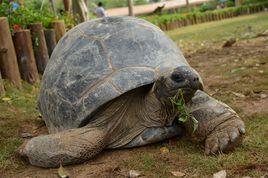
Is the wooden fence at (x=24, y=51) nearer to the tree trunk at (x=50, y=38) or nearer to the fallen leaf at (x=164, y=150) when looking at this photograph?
the tree trunk at (x=50, y=38)

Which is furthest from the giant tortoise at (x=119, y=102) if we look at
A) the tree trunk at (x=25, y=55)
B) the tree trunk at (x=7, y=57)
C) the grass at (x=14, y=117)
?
the tree trunk at (x=25, y=55)

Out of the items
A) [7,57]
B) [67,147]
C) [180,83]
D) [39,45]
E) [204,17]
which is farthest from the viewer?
[204,17]

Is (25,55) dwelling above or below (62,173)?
above

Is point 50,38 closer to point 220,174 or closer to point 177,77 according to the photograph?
point 177,77

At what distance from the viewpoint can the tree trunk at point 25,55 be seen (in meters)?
5.06

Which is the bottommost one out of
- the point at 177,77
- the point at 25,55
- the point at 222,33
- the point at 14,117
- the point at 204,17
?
the point at 204,17

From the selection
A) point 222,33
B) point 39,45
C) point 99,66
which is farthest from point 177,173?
point 222,33

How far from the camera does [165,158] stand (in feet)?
8.62

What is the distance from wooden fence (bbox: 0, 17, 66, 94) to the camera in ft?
15.7

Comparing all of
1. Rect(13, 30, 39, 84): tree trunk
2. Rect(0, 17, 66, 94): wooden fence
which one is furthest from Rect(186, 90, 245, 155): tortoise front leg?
Rect(13, 30, 39, 84): tree trunk

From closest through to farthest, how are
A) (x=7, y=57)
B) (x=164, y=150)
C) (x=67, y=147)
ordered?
1. (x=67, y=147)
2. (x=164, y=150)
3. (x=7, y=57)

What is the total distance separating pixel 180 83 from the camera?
2492 mm

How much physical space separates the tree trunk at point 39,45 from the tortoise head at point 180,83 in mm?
3042

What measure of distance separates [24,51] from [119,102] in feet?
8.57
